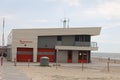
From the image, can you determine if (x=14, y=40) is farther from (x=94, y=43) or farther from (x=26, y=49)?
(x=94, y=43)

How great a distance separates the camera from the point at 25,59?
61500 millimetres

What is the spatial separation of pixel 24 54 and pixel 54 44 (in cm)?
533

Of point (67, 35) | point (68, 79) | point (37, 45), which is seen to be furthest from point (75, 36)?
point (68, 79)

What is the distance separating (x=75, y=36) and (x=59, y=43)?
295 cm

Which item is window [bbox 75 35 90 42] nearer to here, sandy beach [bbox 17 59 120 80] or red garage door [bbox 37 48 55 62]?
red garage door [bbox 37 48 55 62]

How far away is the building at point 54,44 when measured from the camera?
6116 cm

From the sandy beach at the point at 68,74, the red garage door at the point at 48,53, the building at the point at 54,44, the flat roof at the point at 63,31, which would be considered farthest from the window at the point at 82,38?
the sandy beach at the point at 68,74

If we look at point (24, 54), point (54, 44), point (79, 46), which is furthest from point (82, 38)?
point (24, 54)

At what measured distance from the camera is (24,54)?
201 feet

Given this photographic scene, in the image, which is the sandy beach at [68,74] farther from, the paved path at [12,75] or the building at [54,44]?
the building at [54,44]

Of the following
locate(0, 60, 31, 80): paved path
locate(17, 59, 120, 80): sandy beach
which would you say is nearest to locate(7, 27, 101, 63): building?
locate(17, 59, 120, 80): sandy beach

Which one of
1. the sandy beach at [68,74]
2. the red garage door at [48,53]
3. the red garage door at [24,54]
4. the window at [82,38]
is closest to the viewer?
the sandy beach at [68,74]

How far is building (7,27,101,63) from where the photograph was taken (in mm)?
61156

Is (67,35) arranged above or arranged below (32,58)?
above
